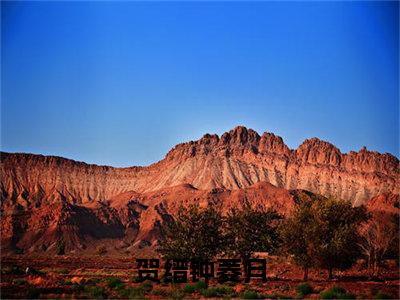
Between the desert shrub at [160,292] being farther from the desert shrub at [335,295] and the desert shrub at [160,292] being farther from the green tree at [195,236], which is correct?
the desert shrub at [335,295]

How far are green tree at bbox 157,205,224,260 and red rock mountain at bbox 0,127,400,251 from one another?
83.9 metres

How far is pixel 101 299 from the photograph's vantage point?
33000mm

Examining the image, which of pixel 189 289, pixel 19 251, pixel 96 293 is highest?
pixel 19 251

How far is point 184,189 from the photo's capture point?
163125mm

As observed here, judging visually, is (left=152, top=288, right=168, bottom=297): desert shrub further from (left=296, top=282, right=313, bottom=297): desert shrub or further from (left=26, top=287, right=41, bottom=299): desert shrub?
(left=296, top=282, right=313, bottom=297): desert shrub

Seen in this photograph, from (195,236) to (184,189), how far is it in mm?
115660

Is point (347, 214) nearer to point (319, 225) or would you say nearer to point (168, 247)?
point (319, 225)

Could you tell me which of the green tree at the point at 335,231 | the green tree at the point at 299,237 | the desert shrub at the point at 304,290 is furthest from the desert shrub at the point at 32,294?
the green tree at the point at 335,231

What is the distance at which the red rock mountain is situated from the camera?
142 m

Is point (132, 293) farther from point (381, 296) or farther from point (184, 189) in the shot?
point (184, 189)

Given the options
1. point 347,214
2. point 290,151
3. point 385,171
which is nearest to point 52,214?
point 290,151

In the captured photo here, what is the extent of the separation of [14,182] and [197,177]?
211 feet

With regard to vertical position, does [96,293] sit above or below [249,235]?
below

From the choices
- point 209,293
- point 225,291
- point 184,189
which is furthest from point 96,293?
point 184,189
